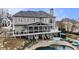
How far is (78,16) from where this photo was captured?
1555 millimetres

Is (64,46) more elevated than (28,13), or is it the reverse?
(28,13)

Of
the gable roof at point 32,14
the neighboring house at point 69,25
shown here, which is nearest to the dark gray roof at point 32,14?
the gable roof at point 32,14

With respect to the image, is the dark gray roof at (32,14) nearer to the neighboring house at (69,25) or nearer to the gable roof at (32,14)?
the gable roof at (32,14)

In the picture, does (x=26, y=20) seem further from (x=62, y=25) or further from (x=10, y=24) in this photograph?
(x=62, y=25)

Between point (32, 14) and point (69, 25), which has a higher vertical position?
point (32, 14)

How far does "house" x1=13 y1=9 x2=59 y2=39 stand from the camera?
1.58 m

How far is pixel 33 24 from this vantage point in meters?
1.58

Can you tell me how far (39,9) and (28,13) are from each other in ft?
0.39

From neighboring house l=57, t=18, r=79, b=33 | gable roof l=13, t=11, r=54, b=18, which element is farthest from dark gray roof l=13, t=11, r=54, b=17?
neighboring house l=57, t=18, r=79, b=33

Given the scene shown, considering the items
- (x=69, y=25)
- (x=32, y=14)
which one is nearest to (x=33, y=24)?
(x=32, y=14)

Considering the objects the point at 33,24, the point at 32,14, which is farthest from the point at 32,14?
the point at 33,24

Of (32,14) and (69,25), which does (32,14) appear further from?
(69,25)

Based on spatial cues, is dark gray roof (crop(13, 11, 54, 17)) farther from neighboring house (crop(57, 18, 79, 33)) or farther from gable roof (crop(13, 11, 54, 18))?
neighboring house (crop(57, 18, 79, 33))
